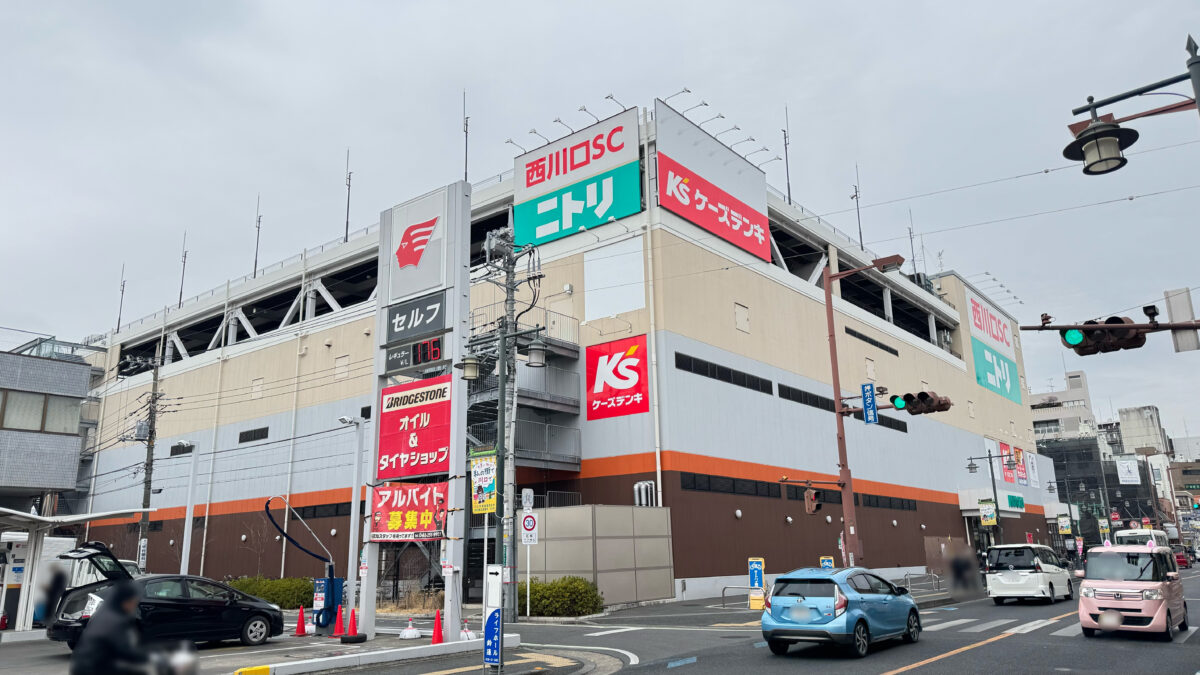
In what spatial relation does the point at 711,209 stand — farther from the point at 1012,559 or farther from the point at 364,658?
the point at 364,658

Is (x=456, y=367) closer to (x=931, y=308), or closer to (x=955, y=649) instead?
(x=955, y=649)

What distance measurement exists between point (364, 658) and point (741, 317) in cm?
2614

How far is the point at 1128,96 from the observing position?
9.87m

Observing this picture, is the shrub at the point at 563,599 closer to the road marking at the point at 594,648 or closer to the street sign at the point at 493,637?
the road marking at the point at 594,648

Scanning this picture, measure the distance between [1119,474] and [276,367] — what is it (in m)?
108

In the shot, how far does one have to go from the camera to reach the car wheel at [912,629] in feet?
51.6

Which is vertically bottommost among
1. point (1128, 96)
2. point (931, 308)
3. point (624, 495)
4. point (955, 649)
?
point (955, 649)

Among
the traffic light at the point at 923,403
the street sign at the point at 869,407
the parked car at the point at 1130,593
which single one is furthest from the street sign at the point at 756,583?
the parked car at the point at 1130,593

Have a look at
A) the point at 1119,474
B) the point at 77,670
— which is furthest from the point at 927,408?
the point at 1119,474

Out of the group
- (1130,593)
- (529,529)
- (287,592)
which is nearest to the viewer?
(1130,593)

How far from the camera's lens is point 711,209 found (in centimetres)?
3619

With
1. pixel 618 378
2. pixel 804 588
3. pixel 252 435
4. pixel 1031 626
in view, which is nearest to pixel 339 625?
pixel 804 588

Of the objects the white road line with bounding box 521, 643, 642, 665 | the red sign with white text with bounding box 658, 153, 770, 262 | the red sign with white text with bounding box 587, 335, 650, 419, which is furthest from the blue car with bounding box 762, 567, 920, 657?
the red sign with white text with bounding box 658, 153, 770, 262

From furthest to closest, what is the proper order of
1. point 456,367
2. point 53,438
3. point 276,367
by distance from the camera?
point 276,367, point 53,438, point 456,367
